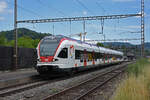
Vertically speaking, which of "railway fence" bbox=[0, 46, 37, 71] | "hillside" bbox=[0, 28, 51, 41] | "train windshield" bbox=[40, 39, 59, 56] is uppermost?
"hillside" bbox=[0, 28, 51, 41]

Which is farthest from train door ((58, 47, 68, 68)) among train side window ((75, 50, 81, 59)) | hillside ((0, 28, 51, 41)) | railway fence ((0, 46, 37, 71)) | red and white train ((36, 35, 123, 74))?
hillside ((0, 28, 51, 41))

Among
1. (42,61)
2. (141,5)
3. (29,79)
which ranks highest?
(141,5)

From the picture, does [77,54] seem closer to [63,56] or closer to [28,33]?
[63,56]

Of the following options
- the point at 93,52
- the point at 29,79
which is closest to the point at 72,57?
the point at 29,79

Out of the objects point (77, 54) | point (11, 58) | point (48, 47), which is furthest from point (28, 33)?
point (48, 47)

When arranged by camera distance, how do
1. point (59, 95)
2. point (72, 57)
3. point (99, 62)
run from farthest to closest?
point (99, 62), point (72, 57), point (59, 95)

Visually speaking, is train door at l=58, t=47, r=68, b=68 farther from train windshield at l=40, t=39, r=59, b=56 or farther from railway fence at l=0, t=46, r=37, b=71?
railway fence at l=0, t=46, r=37, b=71

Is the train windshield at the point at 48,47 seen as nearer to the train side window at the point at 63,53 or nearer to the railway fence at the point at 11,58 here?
the train side window at the point at 63,53

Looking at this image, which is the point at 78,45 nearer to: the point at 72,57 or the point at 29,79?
the point at 72,57

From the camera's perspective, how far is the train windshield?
53.9 ft

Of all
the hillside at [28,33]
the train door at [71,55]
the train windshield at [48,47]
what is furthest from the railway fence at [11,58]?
the hillside at [28,33]

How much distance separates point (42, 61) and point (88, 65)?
7.53 metres

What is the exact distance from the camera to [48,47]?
16.7 m

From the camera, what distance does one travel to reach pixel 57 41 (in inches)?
666
